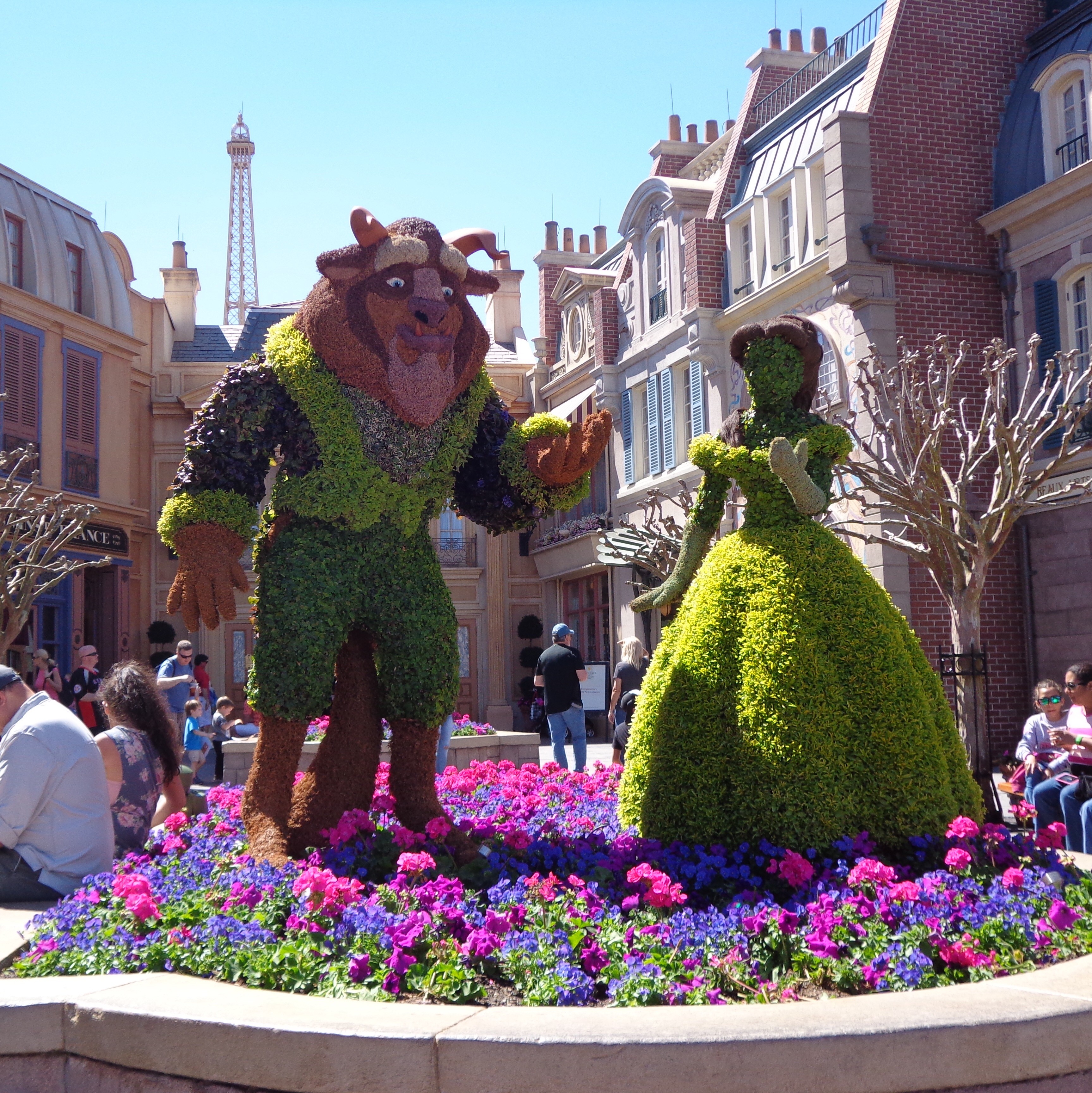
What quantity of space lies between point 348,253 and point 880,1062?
11.1 feet

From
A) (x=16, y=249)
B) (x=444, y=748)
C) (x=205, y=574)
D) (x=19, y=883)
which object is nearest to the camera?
(x=19, y=883)

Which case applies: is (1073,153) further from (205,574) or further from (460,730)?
(205,574)

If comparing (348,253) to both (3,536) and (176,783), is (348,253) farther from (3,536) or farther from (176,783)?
(3,536)

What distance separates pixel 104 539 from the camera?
20938mm

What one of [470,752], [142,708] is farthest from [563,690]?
[142,708]

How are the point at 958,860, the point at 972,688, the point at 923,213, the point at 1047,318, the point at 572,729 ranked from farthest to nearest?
the point at 923,213 < the point at 1047,318 < the point at 572,729 < the point at 972,688 < the point at 958,860

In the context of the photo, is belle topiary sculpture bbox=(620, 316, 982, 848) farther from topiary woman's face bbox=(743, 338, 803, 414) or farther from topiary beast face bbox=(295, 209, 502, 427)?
topiary beast face bbox=(295, 209, 502, 427)

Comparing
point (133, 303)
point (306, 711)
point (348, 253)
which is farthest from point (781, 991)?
point (133, 303)

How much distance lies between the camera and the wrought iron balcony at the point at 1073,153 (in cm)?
1268

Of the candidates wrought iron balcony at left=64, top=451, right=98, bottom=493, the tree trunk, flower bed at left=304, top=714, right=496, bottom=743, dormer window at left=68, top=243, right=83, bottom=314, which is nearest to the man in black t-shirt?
flower bed at left=304, top=714, right=496, bottom=743

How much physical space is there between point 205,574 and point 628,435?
16.3 m

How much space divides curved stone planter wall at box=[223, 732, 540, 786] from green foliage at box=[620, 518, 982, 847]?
5445 millimetres

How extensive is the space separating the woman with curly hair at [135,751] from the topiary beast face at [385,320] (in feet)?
6.02

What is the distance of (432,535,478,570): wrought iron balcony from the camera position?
24516 mm
